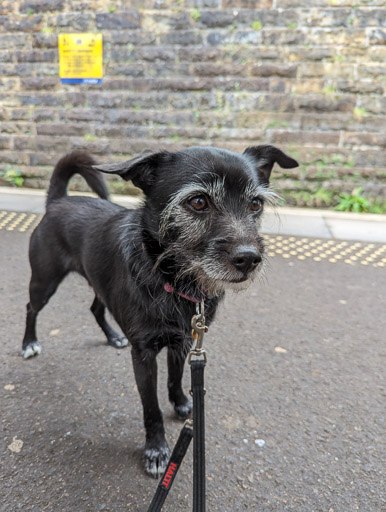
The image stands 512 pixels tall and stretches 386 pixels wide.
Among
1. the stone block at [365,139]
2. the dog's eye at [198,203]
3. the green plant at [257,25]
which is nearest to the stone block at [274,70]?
the green plant at [257,25]

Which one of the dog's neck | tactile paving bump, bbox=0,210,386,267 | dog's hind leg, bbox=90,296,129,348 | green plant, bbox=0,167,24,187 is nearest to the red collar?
the dog's neck

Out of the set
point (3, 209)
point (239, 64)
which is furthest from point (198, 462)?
point (239, 64)

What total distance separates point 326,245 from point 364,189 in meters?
1.84

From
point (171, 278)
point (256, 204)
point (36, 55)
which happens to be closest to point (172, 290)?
point (171, 278)

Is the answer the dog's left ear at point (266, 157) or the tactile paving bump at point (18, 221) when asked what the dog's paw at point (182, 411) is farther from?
the tactile paving bump at point (18, 221)

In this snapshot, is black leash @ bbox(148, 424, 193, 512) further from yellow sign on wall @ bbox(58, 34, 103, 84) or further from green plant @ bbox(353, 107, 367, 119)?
yellow sign on wall @ bbox(58, 34, 103, 84)

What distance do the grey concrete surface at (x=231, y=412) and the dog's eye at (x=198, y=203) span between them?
1323 millimetres

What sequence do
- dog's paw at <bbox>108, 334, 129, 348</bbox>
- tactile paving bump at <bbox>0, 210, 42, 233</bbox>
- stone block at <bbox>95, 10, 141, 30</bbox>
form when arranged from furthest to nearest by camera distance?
1. stone block at <bbox>95, 10, 141, 30</bbox>
2. tactile paving bump at <bbox>0, 210, 42, 233</bbox>
3. dog's paw at <bbox>108, 334, 129, 348</bbox>

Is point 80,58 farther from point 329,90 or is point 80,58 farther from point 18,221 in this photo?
point 329,90

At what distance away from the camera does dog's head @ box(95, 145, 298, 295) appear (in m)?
1.73

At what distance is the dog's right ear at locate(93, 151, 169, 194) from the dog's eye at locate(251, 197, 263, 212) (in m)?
0.50

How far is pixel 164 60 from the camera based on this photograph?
6148 millimetres

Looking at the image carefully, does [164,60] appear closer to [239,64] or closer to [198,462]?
[239,64]

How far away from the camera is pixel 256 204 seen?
6.59 ft
